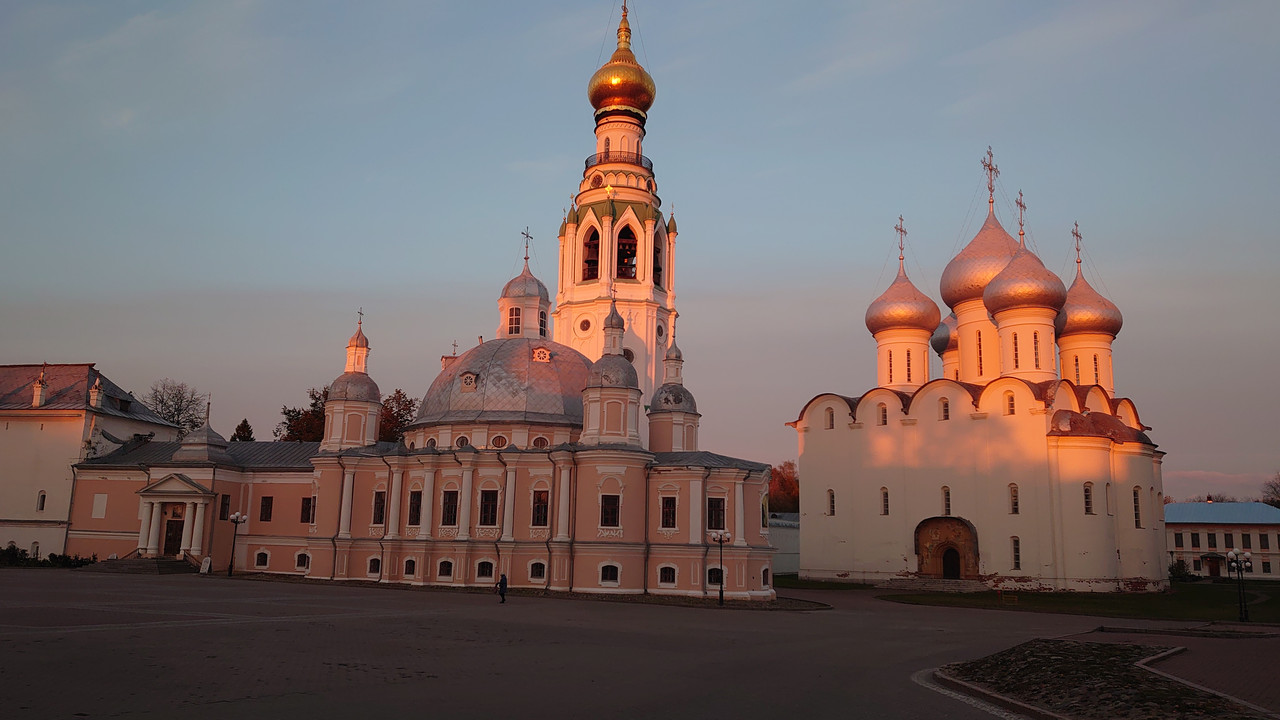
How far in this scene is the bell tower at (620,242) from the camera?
4881cm

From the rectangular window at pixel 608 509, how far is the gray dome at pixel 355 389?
525 inches

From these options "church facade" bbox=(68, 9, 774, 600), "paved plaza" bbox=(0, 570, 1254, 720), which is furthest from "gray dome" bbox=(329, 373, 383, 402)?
"paved plaza" bbox=(0, 570, 1254, 720)

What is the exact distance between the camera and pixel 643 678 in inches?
564

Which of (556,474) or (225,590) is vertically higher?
(556,474)

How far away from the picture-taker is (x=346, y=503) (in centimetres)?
4019

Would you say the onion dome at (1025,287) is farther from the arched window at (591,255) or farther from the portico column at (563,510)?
the portico column at (563,510)

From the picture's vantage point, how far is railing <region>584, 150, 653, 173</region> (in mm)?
51906

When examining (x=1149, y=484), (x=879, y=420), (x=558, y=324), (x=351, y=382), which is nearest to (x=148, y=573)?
(x=351, y=382)

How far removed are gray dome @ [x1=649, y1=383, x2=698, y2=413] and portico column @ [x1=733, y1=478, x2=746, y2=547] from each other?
5686 millimetres

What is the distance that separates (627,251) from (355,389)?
15855 mm

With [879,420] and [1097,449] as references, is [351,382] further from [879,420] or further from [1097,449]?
[1097,449]

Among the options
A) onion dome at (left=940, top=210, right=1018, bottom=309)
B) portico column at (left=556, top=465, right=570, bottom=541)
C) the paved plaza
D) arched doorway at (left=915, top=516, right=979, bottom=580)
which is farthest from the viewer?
onion dome at (left=940, top=210, right=1018, bottom=309)

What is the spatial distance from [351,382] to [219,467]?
7.31 metres

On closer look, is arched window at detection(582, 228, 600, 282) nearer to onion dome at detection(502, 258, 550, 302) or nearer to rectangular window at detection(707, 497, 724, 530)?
onion dome at detection(502, 258, 550, 302)
